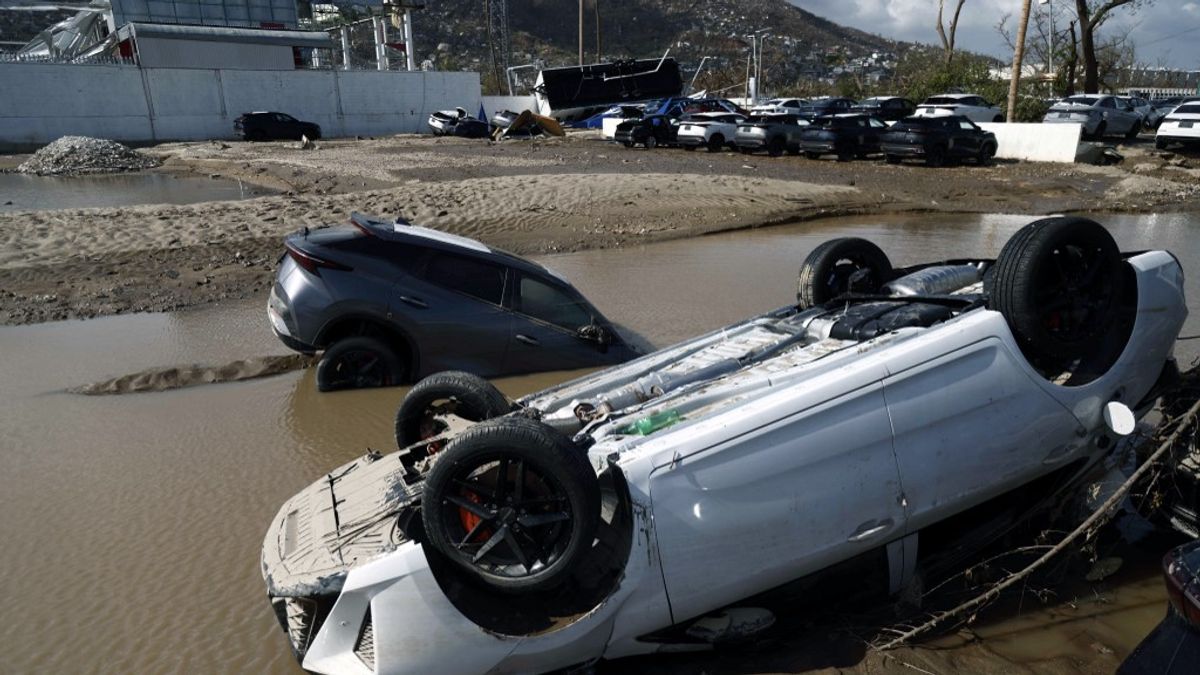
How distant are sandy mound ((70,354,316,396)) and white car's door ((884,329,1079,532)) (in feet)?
20.3

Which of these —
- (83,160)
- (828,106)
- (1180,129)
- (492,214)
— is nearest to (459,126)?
(83,160)

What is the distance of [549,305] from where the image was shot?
7.47 metres

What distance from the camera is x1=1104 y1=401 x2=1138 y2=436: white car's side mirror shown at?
3.74m

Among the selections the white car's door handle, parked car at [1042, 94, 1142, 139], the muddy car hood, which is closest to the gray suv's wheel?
the muddy car hood

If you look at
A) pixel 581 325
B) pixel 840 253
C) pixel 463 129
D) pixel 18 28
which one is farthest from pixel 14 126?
pixel 18 28

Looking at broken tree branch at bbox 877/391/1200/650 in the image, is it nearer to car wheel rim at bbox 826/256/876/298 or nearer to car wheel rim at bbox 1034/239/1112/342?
car wheel rim at bbox 1034/239/1112/342

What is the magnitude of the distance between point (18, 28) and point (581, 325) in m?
86.9

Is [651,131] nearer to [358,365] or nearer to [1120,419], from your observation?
[358,365]

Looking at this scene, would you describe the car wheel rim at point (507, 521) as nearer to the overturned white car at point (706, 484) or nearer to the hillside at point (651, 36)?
the overturned white car at point (706, 484)

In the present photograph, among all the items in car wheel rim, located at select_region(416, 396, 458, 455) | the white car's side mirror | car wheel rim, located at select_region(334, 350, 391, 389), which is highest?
the white car's side mirror

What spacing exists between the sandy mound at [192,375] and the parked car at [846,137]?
2095 centimetres

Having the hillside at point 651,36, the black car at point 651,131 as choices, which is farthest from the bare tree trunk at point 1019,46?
the hillside at point 651,36

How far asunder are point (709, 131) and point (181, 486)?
25905 millimetres

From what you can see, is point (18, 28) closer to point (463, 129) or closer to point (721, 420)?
point (463, 129)
